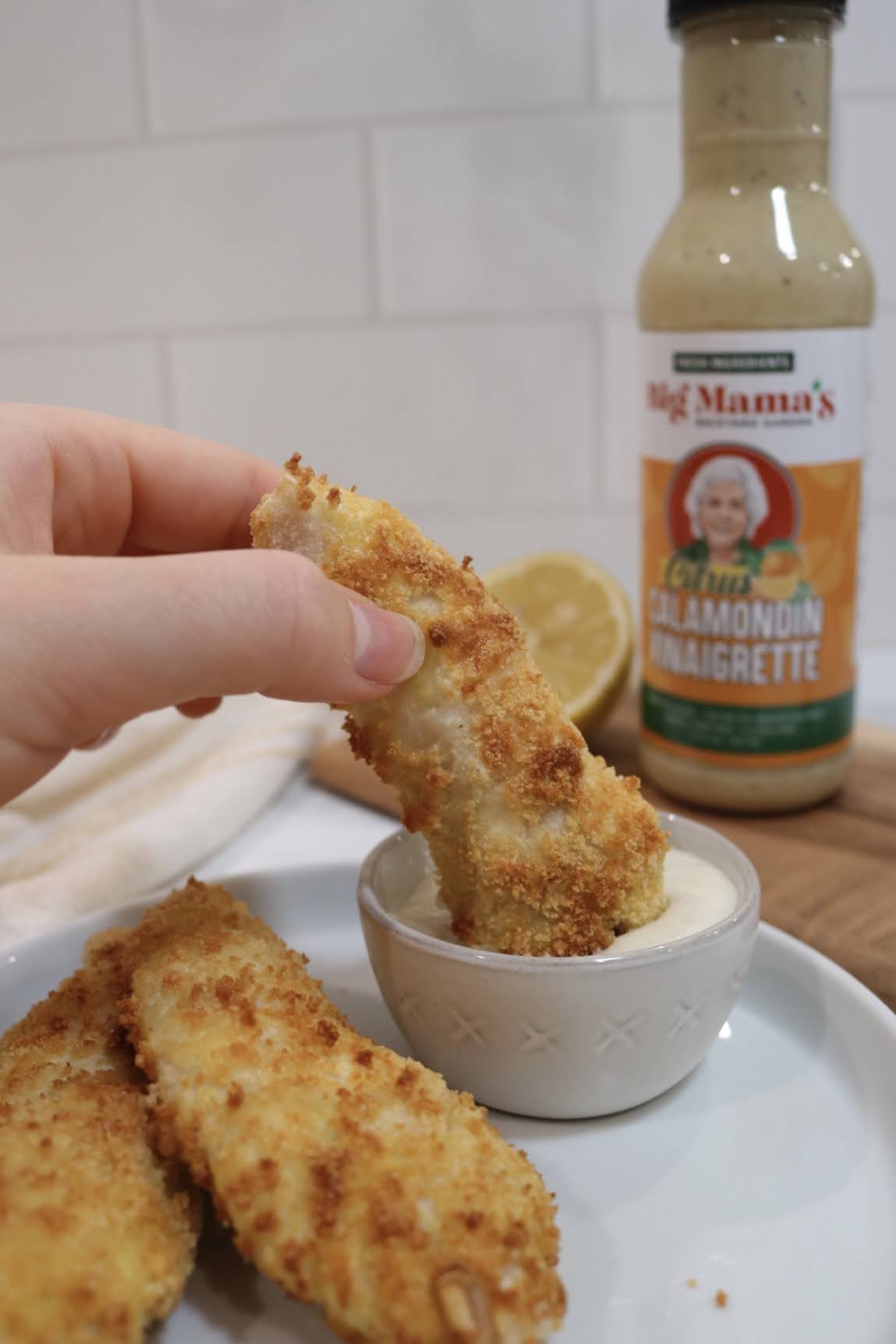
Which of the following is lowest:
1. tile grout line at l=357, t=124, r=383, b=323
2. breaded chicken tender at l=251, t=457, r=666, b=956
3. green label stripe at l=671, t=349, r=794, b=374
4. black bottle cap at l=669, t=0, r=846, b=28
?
breaded chicken tender at l=251, t=457, r=666, b=956

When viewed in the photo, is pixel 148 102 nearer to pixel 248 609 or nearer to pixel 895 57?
pixel 895 57

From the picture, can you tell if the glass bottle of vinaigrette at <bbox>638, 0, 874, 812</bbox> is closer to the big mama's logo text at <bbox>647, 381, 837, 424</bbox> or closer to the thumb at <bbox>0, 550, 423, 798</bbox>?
the big mama's logo text at <bbox>647, 381, 837, 424</bbox>

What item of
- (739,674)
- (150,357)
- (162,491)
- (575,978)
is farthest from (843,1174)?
(150,357)

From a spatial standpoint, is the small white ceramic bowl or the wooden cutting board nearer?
the small white ceramic bowl

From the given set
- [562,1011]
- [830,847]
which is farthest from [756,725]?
[562,1011]

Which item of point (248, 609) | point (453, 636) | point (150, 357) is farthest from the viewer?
point (150, 357)

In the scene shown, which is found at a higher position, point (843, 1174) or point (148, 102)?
point (148, 102)

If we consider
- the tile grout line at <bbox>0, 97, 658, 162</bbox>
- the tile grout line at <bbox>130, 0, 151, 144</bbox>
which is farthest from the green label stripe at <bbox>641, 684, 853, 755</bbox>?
the tile grout line at <bbox>130, 0, 151, 144</bbox>

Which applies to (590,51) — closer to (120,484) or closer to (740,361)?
(740,361)
